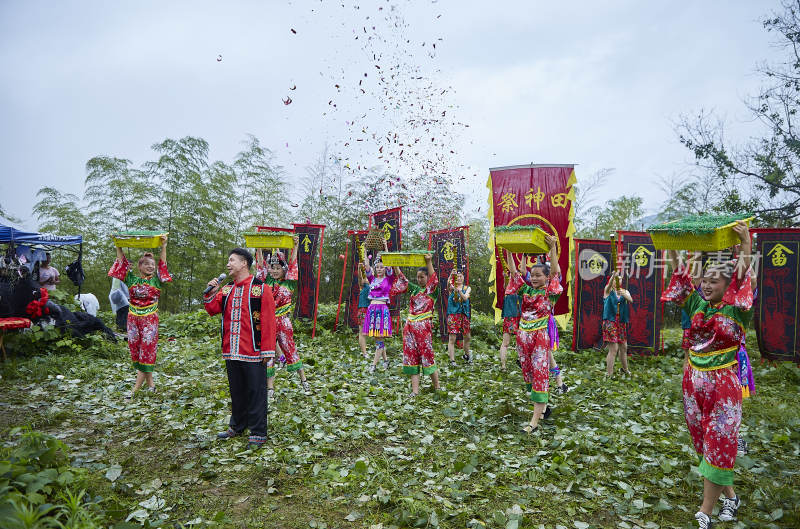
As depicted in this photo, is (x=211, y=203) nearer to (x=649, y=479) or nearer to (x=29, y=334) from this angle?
(x=29, y=334)

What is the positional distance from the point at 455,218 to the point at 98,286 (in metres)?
11.5

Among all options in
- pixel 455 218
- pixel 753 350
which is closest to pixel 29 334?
pixel 455 218

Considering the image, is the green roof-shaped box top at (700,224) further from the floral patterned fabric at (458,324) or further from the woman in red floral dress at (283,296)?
the floral patterned fabric at (458,324)

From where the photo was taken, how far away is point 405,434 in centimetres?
488

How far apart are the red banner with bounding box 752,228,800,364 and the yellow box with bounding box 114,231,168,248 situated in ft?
32.7

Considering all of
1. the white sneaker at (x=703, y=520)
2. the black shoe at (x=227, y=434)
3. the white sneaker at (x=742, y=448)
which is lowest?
the white sneaker at (x=742, y=448)

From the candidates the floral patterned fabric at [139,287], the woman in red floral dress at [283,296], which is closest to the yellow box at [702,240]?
the woman in red floral dress at [283,296]

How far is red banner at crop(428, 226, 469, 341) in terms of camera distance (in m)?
10.8

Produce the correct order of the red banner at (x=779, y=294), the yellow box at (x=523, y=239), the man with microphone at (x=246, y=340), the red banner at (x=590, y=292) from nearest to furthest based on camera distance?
the man with microphone at (x=246, y=340), the yellow box at (x=523, y=239), the red banner at (x=779, y=294), the red banner at (x=590, y=292)

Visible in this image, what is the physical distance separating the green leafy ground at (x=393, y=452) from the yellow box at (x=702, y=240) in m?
1.91

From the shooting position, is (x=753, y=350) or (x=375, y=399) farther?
(x=753, y=350)

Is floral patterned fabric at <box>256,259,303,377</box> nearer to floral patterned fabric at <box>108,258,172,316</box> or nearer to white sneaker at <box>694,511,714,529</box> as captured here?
floral patterned fabric at <box>108,258,172,316</box>

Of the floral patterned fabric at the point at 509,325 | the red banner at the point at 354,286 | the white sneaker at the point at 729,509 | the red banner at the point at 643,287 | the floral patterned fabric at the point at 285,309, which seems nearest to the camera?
the white sneaker at the point at 729,509

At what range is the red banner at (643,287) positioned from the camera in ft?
32.0
